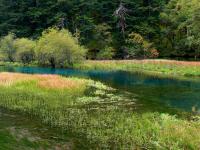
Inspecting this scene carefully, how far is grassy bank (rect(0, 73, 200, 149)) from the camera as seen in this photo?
17.9 m

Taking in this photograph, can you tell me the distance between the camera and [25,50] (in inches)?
3206

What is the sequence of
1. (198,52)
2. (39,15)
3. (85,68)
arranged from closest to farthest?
(85,68)
(198,52)
(39,15)

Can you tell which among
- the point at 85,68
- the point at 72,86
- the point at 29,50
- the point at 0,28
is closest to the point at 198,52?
the point at 85,68

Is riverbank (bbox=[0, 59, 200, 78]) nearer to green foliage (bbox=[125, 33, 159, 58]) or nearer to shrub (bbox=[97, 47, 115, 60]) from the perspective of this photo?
shrub (bbox=[97, 47, 115, 60])

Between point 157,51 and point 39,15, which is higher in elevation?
point 39,15

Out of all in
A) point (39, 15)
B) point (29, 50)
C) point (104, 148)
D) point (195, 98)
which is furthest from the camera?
point (39, 15)

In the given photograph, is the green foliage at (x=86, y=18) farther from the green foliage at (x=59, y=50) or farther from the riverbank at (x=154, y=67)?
the riverbank at (x=154, y=67)

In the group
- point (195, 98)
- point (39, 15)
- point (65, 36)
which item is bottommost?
point (195, 98)

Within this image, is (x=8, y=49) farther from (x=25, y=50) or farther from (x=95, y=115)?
(x=95, y=115)

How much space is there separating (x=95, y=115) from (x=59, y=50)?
1958 inches

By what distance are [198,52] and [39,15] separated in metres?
40.8

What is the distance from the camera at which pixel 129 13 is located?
4065 inches

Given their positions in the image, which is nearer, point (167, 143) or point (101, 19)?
point (167, 143)

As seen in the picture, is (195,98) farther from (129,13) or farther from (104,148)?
(129,13)
